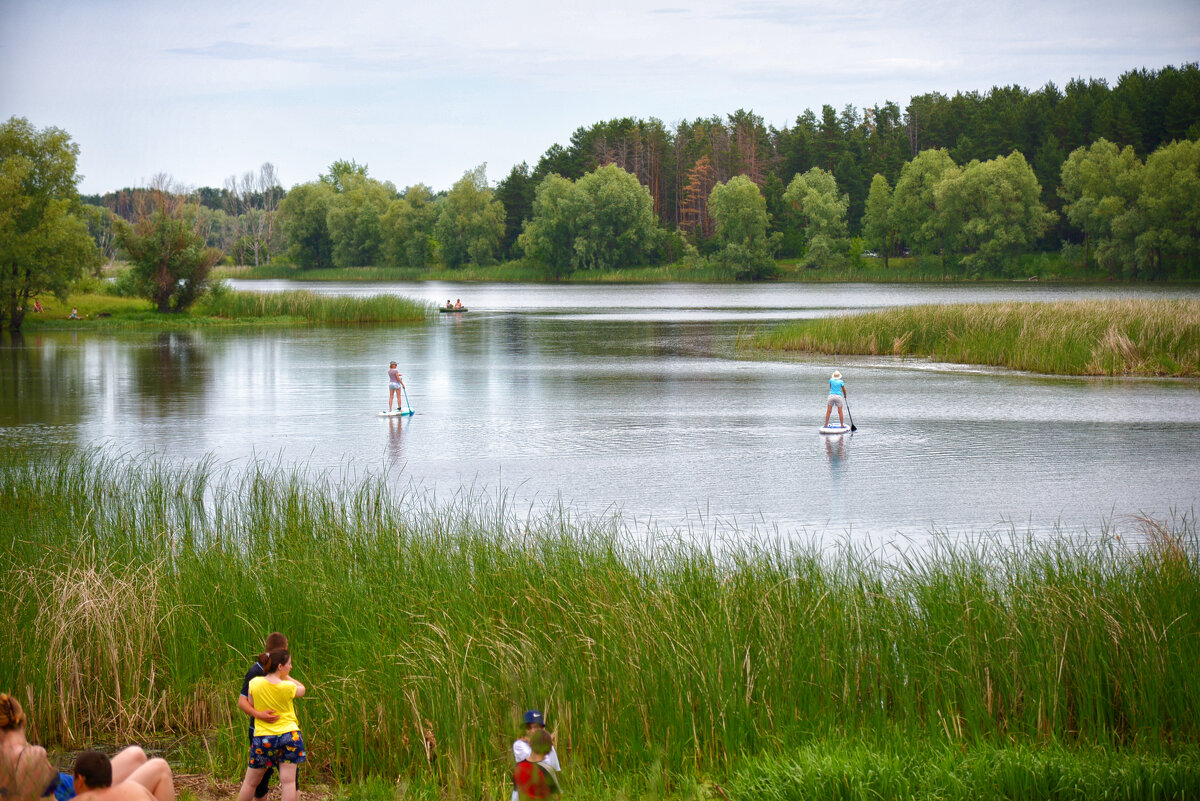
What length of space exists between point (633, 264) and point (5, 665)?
437 feet

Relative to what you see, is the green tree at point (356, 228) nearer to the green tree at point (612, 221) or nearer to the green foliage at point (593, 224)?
the green foliage at point (593, 224)

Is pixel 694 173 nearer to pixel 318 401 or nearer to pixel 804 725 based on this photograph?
pixel 318 401

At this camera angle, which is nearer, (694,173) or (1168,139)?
(1168,139)

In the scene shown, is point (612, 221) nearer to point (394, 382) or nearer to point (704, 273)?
point (704, 273)

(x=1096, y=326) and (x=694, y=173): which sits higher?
(x=694, y=173)

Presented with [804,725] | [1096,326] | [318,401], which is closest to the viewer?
[804,725]

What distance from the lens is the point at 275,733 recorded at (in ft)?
20.6

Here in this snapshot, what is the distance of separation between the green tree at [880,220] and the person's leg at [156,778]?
127 metres

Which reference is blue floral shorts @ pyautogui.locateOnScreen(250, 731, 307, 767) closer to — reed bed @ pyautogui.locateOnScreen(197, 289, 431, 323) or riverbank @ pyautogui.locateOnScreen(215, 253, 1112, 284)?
reed bed @ pyautogui.locateOnScreen(197, 289, 431, 323)

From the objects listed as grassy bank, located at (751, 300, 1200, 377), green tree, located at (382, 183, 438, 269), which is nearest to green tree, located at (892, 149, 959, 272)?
green tree, located at (382, 183, 438, 269)

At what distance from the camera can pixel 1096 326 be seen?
34.8 metres

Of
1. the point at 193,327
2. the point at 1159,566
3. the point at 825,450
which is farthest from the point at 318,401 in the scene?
the point at 193,327

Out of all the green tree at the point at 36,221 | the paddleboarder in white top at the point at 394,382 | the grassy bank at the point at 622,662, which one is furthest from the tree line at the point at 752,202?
the grassy bank at the point at 622,662

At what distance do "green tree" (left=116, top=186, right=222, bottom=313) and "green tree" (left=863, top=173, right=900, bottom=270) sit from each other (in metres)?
86.8
